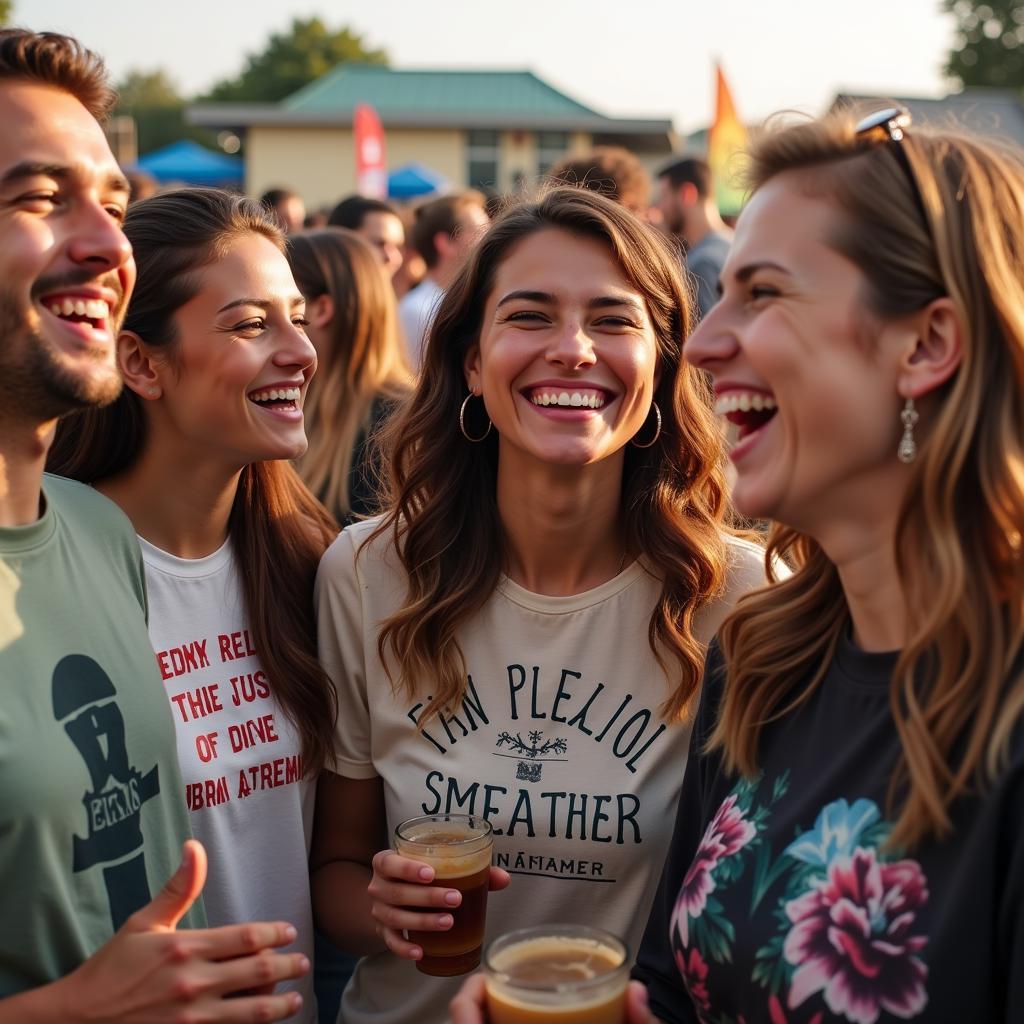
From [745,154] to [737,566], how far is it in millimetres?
1152

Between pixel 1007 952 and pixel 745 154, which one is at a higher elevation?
pixel 745 154

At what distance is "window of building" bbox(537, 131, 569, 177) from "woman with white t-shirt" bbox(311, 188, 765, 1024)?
1555 inches

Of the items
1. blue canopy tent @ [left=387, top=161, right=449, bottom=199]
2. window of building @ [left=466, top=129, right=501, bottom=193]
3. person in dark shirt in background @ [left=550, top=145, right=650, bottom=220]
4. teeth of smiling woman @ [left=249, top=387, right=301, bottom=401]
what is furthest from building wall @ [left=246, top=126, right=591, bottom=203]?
teeth of smiling woman @ [left=249, top=387, right=301, bottom=401]

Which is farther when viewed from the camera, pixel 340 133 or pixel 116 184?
pixel 340 133

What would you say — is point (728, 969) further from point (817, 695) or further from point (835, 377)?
point (835, 377)

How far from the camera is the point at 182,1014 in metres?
1.93

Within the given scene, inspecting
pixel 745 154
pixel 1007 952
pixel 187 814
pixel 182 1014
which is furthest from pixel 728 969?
pixel 745 154

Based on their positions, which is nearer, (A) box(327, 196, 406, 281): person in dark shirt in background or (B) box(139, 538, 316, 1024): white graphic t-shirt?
(B) box(139, 538, 316, 1024): white graphic t-shirt

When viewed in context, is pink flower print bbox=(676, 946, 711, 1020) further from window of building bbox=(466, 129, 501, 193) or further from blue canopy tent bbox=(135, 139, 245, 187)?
window of building bbox=(466, 129, 501, 193)

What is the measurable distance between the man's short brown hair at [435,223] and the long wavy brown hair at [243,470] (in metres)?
5.15

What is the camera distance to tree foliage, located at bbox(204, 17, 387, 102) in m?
72.5

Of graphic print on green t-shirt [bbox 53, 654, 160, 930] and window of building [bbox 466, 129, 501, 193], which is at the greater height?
window of building [bbox 466, 129, 501, 193]

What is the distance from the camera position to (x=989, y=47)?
4372cm

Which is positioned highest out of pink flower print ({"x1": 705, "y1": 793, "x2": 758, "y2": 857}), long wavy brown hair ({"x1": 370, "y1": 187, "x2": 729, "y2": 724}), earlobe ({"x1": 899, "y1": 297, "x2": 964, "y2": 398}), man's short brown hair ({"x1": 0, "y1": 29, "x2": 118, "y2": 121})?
man's short brown hair ({"x1": 0, "y1": 29, "x2": 118, "y2": 121})
